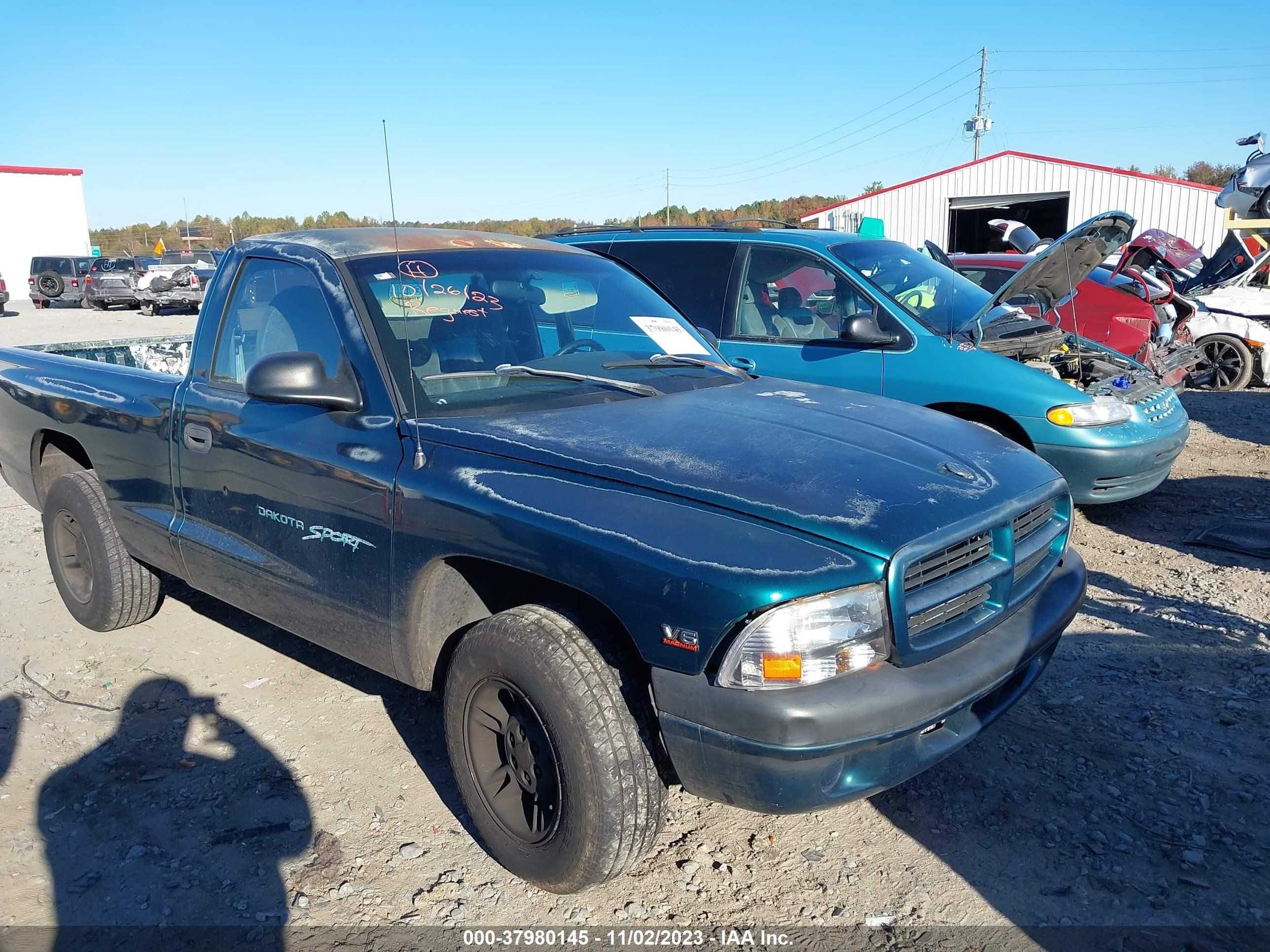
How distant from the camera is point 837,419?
3.14 metres

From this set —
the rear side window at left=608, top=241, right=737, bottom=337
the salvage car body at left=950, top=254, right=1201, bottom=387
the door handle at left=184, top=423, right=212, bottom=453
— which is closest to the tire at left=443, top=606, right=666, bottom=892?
the door handle at left=184, top=423, right=212, bottom=453

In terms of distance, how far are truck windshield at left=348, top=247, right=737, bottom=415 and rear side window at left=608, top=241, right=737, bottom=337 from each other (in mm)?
2315

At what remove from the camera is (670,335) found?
3.94 m

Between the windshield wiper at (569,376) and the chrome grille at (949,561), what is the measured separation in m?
1.22

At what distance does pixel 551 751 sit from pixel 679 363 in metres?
1.68

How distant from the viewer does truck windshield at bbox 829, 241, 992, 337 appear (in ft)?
19.4

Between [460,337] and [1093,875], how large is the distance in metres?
2.60

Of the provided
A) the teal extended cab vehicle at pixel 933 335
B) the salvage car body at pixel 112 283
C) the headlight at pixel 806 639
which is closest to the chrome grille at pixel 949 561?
the headlight at pixel 806 639

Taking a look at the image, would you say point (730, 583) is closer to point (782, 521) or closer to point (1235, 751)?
point (782, 521)

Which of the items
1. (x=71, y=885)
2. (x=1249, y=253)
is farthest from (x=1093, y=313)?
(x=71, y=885)

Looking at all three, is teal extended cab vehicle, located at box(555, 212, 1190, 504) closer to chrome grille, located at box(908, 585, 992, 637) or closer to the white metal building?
chrome grille, located at box(908, 585, 992, 637)

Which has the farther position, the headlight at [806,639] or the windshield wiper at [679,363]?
the windshield wiper at [679,363]

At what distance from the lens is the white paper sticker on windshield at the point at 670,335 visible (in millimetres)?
3857

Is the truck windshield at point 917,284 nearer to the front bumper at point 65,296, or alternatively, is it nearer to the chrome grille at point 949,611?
the chrome grille at point 949,611
